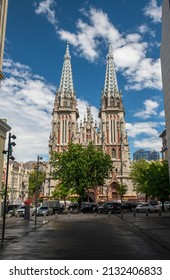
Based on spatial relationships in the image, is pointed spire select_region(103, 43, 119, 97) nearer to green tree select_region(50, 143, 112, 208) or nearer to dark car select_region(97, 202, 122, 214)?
green tree select_region(50, 143, 112, 208)

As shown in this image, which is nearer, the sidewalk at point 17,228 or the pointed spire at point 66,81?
the sidewalk at point 17,228

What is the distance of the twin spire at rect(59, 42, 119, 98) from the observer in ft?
309

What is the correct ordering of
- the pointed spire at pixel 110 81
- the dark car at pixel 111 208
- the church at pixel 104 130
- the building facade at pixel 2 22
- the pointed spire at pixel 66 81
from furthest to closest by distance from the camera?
1. the pointed spire at pixel 66 81
2. the pointed spire at pixel 110 81
3. the church at pixel 104 130
4. the dark car at pixel 111 208
5. the building facade at pixel 2 22

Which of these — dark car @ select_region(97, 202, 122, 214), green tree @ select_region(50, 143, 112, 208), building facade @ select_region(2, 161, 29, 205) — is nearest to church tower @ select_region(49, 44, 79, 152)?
building facade @ select_region(2, 161, 29, 205)

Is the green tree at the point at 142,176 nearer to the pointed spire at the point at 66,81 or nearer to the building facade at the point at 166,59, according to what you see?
the building facade at the point at 166,59

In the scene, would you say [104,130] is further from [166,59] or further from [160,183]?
[166,59]

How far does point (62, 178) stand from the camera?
49.5 metres

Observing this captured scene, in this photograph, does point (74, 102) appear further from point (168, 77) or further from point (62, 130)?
point (168, 77)

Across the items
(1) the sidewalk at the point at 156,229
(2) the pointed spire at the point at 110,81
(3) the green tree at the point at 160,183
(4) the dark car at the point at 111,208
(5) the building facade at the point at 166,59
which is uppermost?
(2) the pointed spire at the point at 110,81

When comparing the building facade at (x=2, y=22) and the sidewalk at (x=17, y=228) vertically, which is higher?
the building facade at (x=2, y=22)

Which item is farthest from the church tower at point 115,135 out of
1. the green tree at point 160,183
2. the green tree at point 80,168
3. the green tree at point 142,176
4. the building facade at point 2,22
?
the building facade at point 2,22

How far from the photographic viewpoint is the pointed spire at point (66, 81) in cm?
9475

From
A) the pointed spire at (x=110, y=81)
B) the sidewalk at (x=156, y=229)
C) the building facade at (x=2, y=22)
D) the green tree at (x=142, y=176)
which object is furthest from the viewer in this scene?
the pointed spire at (x=110, y=81)

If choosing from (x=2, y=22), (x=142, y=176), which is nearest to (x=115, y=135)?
(x=142, y=176)
